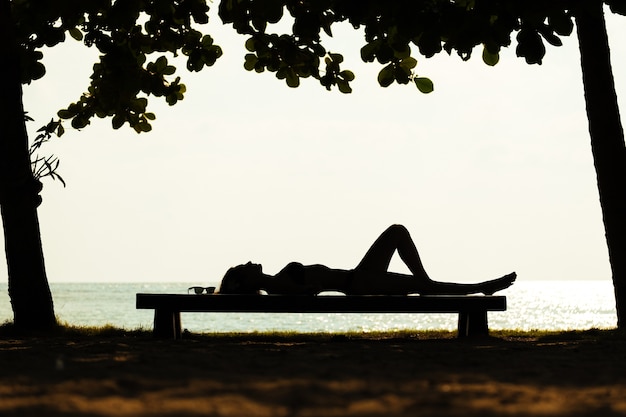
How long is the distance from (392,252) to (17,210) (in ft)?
14.7

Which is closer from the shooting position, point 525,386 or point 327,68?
point 525,386

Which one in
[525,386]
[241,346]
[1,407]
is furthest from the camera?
[241,346]

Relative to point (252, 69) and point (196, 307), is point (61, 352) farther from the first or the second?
point (252, 69)

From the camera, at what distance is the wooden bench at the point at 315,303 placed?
29.0 ft

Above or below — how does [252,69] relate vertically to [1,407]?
above

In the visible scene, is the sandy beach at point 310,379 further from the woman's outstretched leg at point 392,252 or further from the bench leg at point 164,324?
the woman's outstretched leg at point 392,252

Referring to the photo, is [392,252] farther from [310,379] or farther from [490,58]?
[310,379]

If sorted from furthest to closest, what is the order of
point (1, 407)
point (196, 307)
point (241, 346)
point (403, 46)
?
point (403, 46), point (196, 307), point (241, 346), point (1, 407)

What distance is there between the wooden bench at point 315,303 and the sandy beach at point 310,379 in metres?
0.41

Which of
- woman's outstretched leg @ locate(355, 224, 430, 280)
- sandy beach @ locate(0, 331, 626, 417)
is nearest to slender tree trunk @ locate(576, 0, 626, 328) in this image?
sandy beach @ locate(0, 331, 626, 417)

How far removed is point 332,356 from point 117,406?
2880 millimetres

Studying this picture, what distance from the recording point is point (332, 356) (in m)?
7.22

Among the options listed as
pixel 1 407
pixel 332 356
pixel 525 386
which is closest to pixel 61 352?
pixel 332 356

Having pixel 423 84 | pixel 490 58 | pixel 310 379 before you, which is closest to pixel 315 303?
pixel 490 58
